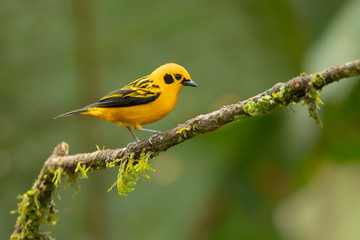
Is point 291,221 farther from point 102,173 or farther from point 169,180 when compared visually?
point 102,173

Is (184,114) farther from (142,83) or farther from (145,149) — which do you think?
(145,149)

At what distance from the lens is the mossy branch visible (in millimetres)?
2283

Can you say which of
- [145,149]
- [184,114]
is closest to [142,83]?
[145,149]

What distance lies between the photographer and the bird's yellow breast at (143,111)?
3850mm

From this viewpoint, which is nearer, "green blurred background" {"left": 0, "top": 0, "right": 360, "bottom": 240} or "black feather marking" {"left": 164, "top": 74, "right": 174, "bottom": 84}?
"black feather marking" {"left": 164, "top": 74, "right": 174, "bottom": 84}

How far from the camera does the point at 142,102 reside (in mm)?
3832

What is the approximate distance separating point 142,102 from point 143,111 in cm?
8

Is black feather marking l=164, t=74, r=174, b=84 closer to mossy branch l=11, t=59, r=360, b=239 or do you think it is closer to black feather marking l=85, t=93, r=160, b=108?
black feather marking l=85, t=93, r=160, b=108

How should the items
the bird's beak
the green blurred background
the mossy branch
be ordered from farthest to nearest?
the green blurred background → the bird's beak → the mossy branch

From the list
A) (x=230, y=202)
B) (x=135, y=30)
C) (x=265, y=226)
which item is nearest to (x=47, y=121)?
(x=135, y=30)

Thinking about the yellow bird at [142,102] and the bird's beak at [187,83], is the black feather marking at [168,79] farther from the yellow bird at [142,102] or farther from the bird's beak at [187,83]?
the bird's beak at [187,83]

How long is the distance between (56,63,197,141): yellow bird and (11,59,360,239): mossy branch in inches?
18.9

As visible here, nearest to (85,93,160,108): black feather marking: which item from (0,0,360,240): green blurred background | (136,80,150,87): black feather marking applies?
(136,80,150,87): black feather marking

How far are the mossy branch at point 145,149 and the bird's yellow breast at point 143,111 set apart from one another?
0.46 metres
